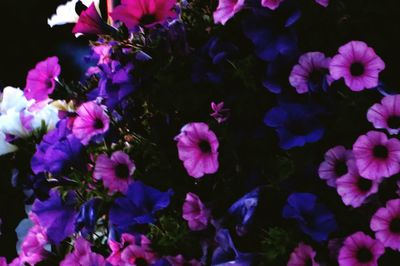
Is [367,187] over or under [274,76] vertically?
under

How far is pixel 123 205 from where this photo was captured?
1.33 m

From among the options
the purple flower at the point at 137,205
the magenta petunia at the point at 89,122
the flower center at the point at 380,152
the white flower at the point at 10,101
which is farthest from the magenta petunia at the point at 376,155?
the white flower at the point at 10,101

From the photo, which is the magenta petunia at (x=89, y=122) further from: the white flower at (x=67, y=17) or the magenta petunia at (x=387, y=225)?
the magenta petunia at (x=387, y=225)

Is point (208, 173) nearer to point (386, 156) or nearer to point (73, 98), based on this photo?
point (386, 156)

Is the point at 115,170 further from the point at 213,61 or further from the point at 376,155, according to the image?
the point at 376,155

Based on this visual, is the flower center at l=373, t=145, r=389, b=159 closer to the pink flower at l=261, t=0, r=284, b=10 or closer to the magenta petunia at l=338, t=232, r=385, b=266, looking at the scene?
the magenta petunia at l=338, t=232, r=385, b=266

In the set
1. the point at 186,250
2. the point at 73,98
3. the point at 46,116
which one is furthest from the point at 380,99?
the point at 46,116

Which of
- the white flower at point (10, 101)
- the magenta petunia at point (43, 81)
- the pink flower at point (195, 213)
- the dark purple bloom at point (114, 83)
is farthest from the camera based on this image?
the white flower at point (10, 101)

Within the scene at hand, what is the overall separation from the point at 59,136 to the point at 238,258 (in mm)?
517

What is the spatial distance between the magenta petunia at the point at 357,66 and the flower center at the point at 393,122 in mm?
63

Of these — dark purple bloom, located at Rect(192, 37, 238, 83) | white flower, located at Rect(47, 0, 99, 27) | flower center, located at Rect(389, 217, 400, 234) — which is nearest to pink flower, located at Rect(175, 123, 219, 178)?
Result: dark purple bloom, located at Rect(192, 37, 238, 83)

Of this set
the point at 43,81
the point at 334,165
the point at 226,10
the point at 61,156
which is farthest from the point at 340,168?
the point at 43,81

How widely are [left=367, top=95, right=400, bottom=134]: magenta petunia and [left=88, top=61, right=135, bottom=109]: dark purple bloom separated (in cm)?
47

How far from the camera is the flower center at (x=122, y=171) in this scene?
1375 millimetres
